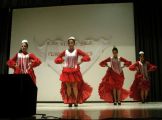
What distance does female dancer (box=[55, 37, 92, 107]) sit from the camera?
217 inches

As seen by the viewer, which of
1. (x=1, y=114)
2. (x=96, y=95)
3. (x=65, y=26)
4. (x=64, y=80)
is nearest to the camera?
(x=1, y=114)

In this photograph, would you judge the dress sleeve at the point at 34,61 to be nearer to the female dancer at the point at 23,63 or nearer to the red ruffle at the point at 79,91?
the female dancer at the point at 23,63

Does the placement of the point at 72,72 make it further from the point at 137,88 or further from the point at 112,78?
the point at 137,88

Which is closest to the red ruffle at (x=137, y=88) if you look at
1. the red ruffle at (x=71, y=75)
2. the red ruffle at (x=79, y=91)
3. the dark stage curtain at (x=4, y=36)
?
the red ruffle at (x=79, y=91)

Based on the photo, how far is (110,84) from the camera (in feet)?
20.6

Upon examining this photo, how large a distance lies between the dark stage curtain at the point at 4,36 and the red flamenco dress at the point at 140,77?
3.55 meters

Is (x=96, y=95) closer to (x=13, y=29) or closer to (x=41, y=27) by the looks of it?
(x=41, y=27)

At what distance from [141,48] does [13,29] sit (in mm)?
3523

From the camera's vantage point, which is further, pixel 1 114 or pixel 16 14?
pixel 16 14

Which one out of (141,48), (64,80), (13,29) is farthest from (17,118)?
(13,29)

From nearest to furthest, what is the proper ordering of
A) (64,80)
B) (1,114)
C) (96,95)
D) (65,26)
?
(1,114), (64,80), (96,95), (65,26)

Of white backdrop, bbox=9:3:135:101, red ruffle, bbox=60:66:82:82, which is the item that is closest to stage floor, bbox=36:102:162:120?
red ruffle, bbox=60:66:82:82

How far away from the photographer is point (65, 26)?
7988mm

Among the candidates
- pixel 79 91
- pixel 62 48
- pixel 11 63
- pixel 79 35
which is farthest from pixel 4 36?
pixel 79 91
